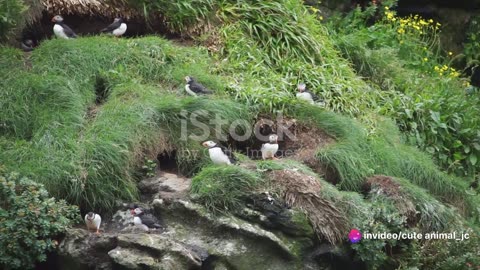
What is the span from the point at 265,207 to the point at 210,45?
12.2ft

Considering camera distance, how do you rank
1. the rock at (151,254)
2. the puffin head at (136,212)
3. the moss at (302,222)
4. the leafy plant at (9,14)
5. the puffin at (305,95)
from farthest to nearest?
the puffin at (305,95) < the leafy plant at (9,14) < the moss at (302,222) < the puffin head at (136,212) < the rock at (151,254)

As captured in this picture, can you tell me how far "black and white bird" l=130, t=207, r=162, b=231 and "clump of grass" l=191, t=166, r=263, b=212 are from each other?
490 mm

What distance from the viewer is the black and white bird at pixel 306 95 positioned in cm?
1159

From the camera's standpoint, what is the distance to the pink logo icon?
947 centimetres

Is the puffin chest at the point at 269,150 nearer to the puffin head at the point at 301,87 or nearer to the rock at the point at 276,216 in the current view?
the rock at the point at 276,216

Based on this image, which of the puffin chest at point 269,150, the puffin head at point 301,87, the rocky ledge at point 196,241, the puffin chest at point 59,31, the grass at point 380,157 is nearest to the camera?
the rocky ledge at point 196,241

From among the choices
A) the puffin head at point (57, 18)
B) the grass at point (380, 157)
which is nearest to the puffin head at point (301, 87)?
the grass at point (380, 157)

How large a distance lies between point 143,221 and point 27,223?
109cm

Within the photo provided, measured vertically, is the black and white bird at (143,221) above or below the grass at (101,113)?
below

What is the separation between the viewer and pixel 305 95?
11617 millimetres

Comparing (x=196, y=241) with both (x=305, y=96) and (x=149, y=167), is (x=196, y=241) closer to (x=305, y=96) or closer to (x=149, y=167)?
(x=149, y=167)

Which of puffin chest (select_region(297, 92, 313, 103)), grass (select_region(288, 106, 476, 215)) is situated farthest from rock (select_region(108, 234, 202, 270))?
puffin chest (select_region(297, 92, 313, 103))

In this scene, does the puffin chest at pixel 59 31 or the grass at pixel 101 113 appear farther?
the puffin chest at pixel 59 31

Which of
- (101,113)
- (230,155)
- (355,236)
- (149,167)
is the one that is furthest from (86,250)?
(355,236)
